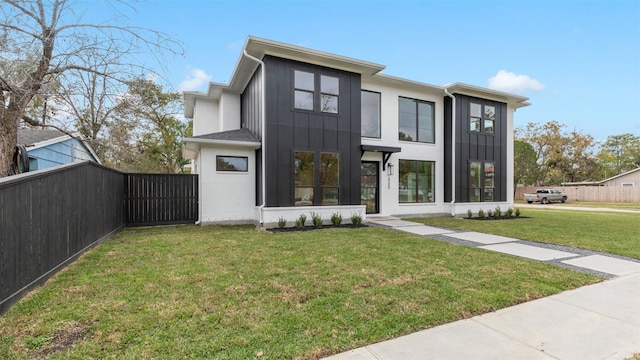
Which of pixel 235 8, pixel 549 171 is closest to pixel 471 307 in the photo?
pixel 235 8

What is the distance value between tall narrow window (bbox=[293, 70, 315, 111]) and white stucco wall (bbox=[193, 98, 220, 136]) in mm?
4616

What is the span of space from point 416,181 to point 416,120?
7.76ft

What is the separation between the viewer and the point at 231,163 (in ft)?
29.9

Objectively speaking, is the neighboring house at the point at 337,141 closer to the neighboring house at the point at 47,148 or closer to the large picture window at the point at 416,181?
the large picture window at the point at 416,181

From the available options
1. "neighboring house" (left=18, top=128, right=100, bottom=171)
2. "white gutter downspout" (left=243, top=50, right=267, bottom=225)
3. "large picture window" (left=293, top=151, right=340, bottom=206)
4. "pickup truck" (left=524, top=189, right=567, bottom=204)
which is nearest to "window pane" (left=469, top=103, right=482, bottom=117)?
"large picture window" (left=293, top=151, right=340, bottom=206)

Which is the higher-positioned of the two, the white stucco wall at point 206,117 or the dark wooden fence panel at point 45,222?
the white stucco wall at point 206,117

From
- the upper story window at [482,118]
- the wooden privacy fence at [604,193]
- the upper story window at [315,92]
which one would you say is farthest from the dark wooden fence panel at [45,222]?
the wooden privacy fence at [604,193]

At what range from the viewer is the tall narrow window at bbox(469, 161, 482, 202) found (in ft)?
38.9

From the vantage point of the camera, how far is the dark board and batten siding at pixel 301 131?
8164 millimetres

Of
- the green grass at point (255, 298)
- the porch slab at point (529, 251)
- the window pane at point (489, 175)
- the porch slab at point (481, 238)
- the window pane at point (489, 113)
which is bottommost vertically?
the porch slab at point (481, 238)

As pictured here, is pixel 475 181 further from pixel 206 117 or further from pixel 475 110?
pixel 206 117

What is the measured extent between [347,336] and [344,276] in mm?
1531

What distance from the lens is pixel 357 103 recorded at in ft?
30.5

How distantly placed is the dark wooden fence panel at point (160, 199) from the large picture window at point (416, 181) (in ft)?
23.8
